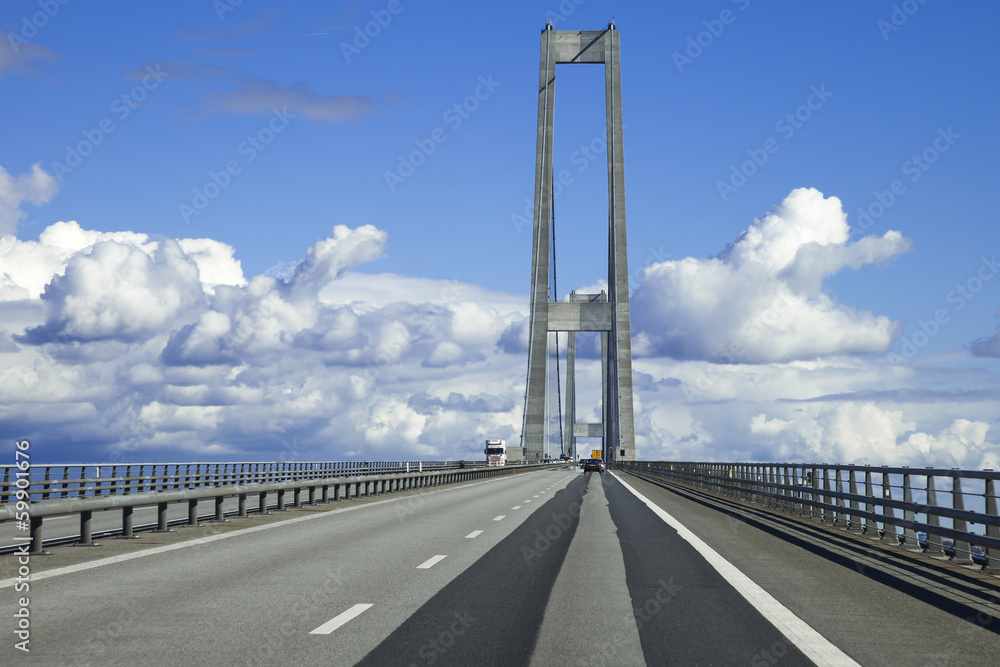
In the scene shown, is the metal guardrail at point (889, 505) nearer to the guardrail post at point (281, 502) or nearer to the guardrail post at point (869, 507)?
the guardrail post at point (869, 507)

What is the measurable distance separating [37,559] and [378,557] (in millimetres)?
4101

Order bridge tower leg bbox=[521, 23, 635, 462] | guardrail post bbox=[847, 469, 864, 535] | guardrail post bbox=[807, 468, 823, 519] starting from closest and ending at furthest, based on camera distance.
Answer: guardrail post bbox=[847, 469, 864, 535] < guardrail post bbox=[807, 468, 823, 519] < bridge tower leg bbox=[521, 23, 635, 462]

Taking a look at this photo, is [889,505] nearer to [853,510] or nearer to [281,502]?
[853,510]

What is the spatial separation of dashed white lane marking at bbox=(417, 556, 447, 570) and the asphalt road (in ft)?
0.08

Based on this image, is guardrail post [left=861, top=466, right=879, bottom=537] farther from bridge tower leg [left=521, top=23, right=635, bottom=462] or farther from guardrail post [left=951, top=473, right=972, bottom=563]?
bridge tower leg [left=521, top=23, right=635, bottom=462]

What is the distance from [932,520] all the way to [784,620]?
22.3 ft

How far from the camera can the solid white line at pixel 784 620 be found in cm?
720

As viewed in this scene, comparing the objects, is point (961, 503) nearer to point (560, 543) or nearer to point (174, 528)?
point (560, 543)

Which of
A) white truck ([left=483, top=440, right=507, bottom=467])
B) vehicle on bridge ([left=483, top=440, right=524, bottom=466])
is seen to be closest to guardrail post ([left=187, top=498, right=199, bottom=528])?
vehicle on bridge ([left=483, top=440, right=524, bottom=466])

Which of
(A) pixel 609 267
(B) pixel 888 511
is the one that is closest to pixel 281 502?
(B) pixel 888 511

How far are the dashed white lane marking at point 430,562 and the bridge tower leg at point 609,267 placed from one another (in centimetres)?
7397

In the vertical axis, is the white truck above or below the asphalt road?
above

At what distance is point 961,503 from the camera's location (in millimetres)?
13289

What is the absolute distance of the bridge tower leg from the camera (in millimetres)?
88125
